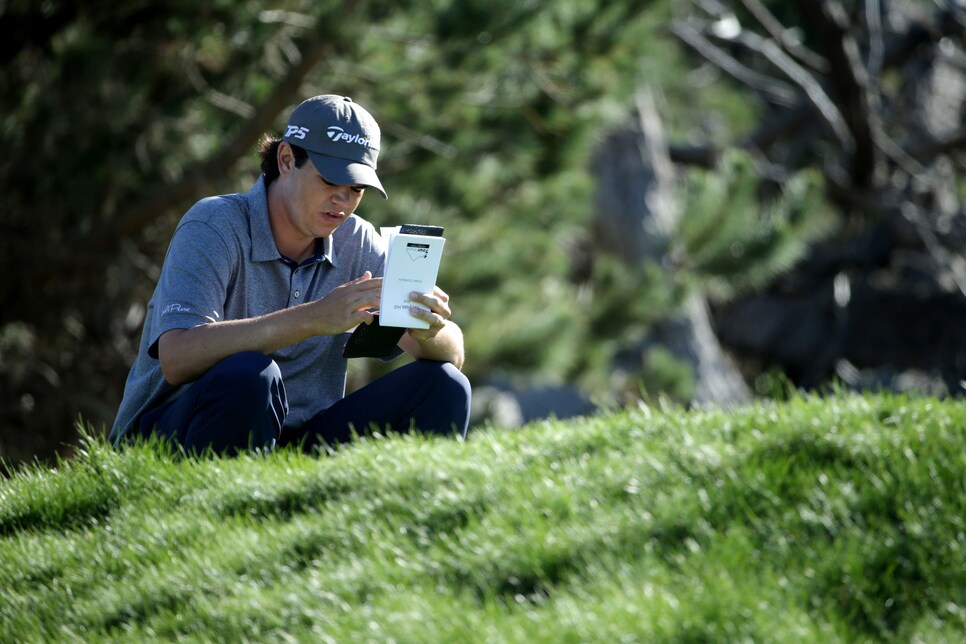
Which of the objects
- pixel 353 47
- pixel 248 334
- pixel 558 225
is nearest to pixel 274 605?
pixel 248 334

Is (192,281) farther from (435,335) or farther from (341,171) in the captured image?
(435,335)

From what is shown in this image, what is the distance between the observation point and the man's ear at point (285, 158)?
12.3ft

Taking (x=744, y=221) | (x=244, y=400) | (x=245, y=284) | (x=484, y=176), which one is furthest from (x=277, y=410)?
(x=744, y=221)

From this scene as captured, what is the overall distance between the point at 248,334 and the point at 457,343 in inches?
28.2

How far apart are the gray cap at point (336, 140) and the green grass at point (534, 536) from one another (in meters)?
0.84

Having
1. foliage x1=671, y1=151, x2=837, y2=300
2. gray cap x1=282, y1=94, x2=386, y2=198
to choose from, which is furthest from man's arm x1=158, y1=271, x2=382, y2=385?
foliage x1=671, y1=151, x2=837, y2=300

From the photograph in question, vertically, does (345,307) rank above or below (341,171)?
below

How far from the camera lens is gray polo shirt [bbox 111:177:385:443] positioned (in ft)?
11.6

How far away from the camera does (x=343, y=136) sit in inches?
145

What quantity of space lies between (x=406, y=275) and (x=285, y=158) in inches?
26.7

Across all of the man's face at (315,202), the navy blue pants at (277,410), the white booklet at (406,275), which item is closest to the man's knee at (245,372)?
the navy blue pants at (277,410)

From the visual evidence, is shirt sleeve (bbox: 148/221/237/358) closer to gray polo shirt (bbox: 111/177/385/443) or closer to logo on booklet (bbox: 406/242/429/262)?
gray polo shirt (bbox: 111/177/385/443)

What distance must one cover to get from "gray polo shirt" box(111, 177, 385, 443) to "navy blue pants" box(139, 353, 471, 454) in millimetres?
94

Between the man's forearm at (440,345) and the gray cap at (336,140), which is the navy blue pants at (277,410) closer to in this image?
the man's forearm at (440,345)
